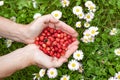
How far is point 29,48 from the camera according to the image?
10.5ft

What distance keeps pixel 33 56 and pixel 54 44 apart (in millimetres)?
268

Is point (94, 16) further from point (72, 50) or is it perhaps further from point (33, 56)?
point (33, 56)

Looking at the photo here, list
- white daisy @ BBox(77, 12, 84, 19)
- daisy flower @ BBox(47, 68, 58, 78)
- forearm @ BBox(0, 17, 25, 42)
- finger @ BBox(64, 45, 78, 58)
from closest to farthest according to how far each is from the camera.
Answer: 1. finger @ BBox(64, 45, 78, 58)
2. forearm @ BBox(0, 17, 25, 42)
3. daisy flower @ BBox(47, 68, 58, 78)
4. white daisy @ BBox(77, 12, 84, 19)

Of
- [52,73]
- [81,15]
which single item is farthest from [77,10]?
[52,73]

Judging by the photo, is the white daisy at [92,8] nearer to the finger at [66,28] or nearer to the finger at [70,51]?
the finger at [66,28]

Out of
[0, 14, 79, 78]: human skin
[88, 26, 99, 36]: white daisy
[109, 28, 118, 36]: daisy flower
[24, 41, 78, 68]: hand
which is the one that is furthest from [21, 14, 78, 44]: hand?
[109, 28, 118, 36]: daisy flower

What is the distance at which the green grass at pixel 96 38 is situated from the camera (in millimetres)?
3402

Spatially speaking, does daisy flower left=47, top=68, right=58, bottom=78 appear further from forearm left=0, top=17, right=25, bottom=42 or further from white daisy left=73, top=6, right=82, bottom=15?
white daisy left=73, top=6, right=82, bottom=15

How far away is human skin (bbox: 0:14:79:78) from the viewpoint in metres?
3.09

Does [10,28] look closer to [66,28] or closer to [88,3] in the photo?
[66,28]

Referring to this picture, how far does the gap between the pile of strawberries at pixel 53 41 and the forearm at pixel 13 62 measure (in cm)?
17

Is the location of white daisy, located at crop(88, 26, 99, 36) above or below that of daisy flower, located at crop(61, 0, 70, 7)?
below

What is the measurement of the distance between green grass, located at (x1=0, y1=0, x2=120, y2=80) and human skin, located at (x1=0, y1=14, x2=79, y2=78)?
10.9 inches

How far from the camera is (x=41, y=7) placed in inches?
151
